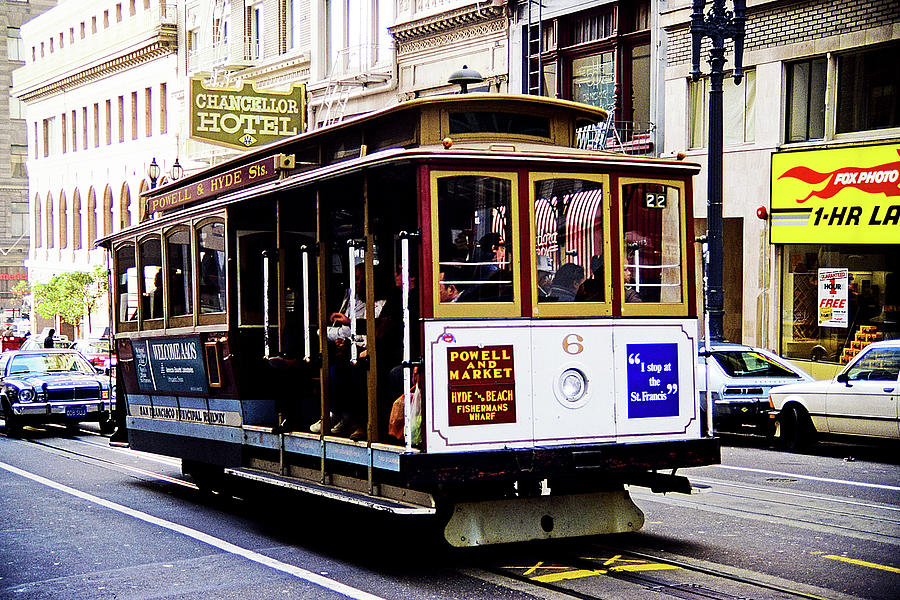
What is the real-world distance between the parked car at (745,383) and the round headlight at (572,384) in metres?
8.82

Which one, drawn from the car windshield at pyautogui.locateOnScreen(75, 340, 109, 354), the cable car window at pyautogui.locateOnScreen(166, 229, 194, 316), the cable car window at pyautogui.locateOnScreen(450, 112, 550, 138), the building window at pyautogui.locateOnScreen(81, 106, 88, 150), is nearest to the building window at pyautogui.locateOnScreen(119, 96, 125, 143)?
the building window at pyautogui.locateOnScreen(81, 106, 88, 150)

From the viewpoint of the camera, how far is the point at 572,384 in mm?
9352

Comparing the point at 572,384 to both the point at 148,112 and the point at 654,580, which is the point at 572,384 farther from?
the point at 148,112

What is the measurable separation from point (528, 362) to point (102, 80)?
5012cm

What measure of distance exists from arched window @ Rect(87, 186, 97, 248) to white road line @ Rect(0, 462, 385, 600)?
4304 cm

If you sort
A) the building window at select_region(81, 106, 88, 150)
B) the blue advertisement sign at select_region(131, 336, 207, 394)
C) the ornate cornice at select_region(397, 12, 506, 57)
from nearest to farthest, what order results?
the blue advertisement sign at select_region(131, 336, 207, 394) < the ornate cornice at select_region(397, 12, 506, 57) < the building window at select_region(81, 106, 88, 150)

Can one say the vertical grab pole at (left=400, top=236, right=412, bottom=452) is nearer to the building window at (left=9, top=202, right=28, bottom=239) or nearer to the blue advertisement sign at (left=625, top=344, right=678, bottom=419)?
the blue advertisement sign at (left=625, top=344, right=678, bottom=419)

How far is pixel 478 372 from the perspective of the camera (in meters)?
9.02

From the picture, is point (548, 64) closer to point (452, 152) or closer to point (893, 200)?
point (893, 200)

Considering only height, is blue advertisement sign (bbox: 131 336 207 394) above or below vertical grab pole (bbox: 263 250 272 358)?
below

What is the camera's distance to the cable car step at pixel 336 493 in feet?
29.0

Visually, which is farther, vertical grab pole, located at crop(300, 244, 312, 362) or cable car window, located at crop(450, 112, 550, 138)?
vertical grab pole, located at crop(300, 244, 312, 362)

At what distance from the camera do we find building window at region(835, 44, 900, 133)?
75.3 ft

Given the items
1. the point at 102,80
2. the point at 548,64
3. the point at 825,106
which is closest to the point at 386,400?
the point at 825,106
